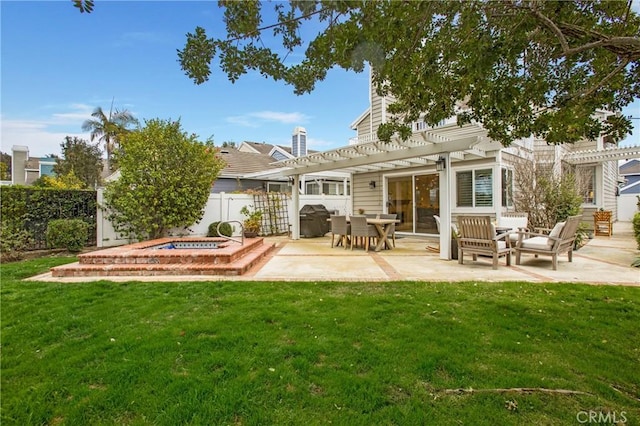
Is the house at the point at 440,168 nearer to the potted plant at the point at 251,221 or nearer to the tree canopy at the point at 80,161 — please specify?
the potted plant at the point at 251,221

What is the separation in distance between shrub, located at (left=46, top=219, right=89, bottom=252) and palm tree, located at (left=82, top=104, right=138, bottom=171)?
18943mm

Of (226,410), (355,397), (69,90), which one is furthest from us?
(69,90)

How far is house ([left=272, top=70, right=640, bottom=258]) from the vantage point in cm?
804

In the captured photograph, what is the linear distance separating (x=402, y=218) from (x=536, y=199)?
14.7 feet

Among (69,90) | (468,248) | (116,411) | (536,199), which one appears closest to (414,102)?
(116,411)

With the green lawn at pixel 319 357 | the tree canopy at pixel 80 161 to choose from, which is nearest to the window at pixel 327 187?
the green lawn at pixel 319 357

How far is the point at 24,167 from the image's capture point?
23953 millimetres

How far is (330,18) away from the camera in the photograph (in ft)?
10.2

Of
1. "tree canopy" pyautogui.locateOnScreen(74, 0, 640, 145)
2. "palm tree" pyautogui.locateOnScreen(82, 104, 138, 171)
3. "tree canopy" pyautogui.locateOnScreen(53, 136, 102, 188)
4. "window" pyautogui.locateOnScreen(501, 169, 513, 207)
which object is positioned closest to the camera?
"tree canopy" pyautogui.locateOnScreen(74, 0, 640, 145)

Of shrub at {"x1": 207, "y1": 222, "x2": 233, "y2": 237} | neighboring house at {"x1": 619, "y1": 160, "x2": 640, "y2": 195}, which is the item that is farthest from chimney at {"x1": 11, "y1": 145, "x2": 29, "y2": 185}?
neighboring house at {"x1": 619, "y1": 160, "x2": 640, "y2": 195}

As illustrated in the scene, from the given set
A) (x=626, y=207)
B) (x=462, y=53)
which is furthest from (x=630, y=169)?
(x=462, y=53)

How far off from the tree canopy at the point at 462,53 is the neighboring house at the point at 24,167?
25240 millimetres

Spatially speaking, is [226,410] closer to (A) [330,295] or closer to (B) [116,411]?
(B) [116,411]

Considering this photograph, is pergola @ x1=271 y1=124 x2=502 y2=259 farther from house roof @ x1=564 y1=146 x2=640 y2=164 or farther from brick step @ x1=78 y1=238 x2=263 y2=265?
house roof @ x1=564 y1=146 x2=640 y2=164
